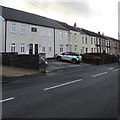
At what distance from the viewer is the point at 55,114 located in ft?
17.7

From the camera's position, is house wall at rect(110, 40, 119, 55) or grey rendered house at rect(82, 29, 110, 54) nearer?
grey rendered house at rect(82, 29, 110, 54)

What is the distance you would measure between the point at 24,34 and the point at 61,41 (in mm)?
11935

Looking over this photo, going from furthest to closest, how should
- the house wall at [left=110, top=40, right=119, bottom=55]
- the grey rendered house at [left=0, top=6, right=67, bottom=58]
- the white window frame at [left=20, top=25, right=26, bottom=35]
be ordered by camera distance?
the house wall at [left=110, top=40, right=119, bottom=55] < the white window frame at [left=20, top=25, right=26, bottom=35] < the grey rendered house at [left=0, top=6, right=67, bottom=58]

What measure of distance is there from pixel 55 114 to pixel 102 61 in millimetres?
33984

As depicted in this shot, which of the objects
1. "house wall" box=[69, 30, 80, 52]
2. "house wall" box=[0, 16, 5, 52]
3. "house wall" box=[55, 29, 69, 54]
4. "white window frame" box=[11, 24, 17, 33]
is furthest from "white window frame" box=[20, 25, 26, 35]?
"house wall" box=[69, 30, 80, 52]

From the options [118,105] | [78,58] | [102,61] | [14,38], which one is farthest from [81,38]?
[118,105]

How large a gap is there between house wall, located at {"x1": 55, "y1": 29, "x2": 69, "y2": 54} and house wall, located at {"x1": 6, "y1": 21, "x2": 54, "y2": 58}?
6.19ft

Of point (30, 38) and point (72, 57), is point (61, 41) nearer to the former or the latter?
point (30, 38)

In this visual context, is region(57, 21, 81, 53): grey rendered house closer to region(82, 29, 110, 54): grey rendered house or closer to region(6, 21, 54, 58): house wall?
region(6, 21, 54, 58): house wall

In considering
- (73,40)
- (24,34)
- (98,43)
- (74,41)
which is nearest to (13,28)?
(24,34)

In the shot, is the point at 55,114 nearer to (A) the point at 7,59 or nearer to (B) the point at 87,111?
(B) the point at 87,111

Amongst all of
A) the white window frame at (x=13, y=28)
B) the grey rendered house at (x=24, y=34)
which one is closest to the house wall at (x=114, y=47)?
the grey rendered house at (x=24, y=34)

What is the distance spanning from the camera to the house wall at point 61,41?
41.0m

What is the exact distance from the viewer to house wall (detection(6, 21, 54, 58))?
2990 cm
